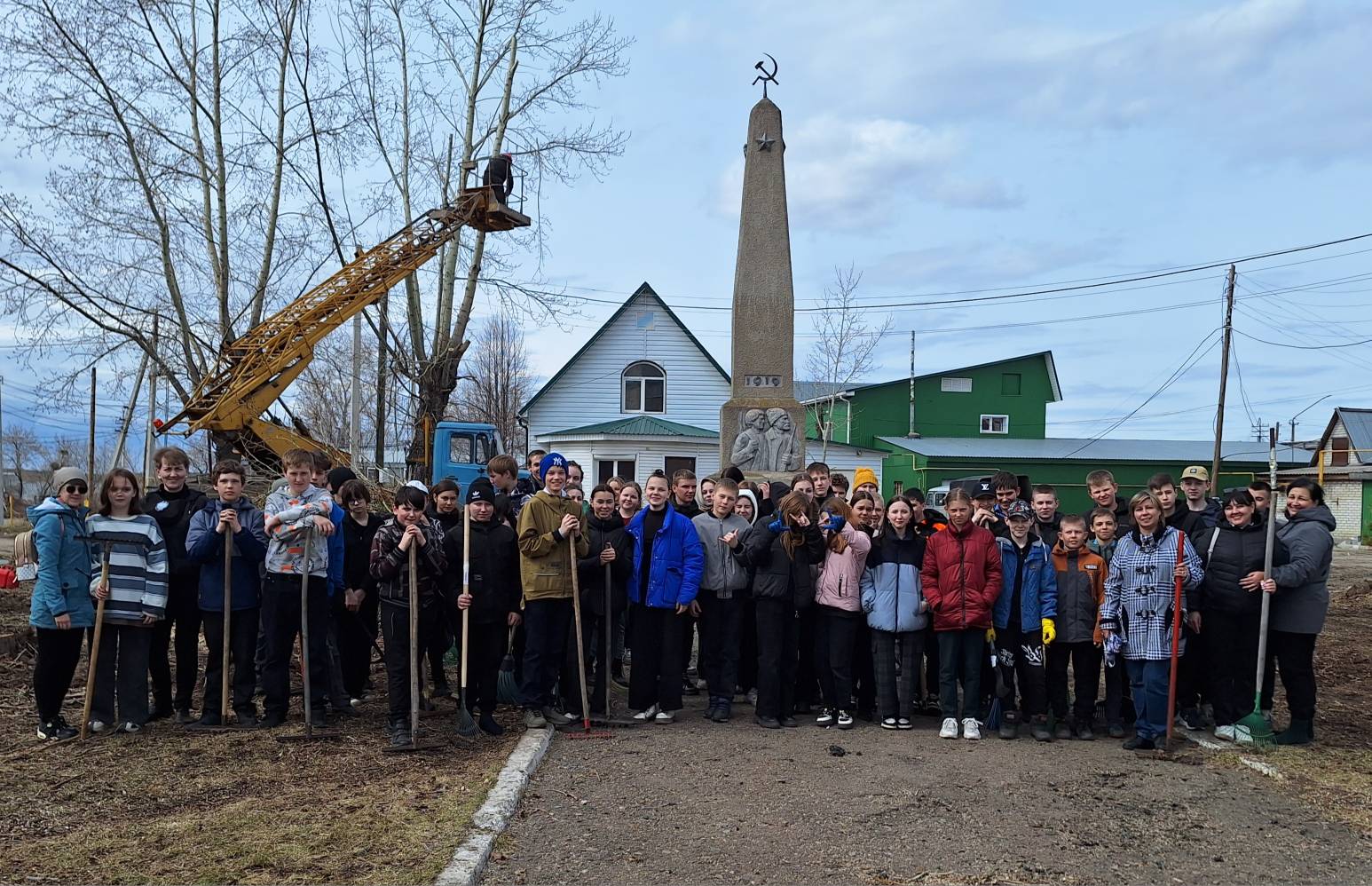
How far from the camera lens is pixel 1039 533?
7.12 meters

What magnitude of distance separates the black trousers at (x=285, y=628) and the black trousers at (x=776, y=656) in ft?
6.91

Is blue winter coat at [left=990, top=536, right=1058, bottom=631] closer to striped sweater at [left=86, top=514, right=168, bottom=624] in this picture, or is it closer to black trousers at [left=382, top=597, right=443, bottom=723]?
black trousers at [left=382, top=597, right=443, bottom=723]

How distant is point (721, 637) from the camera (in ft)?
24.2

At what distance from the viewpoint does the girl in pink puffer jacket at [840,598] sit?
7086mm

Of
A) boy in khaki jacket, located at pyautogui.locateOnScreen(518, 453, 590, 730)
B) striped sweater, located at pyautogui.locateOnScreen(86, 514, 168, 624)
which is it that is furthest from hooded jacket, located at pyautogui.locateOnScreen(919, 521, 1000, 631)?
striped sweater, located at pyautogui.locateOnScreen(86, 514, 168, 624)

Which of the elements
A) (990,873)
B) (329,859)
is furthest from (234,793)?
(990,873)

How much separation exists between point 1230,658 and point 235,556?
6.52 metres

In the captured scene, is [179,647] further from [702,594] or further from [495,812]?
[702,594]

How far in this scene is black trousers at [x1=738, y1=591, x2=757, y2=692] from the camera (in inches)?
293

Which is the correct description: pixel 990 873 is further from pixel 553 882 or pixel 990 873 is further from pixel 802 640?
pixel 802 640

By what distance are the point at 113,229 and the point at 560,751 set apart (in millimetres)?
16533

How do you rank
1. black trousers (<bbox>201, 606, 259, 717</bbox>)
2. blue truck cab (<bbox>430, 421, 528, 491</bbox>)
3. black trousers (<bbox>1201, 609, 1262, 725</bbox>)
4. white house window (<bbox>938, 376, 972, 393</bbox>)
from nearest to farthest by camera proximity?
black trousers (<bbox>201, 606, 259, 717</bbox>) < black trousers (<bbox>1201, 609, 1262, 725</bbox>) < blue truck cab (<bbox>430, 421, 528, 491</bbox>) < white house window (<bbox>938, 376, 972, 393</bbox>)

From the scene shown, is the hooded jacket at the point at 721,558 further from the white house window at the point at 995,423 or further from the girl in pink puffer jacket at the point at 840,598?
the white house window at the point at 995,423

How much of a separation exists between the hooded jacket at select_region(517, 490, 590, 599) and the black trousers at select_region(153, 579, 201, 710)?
6.96ft
